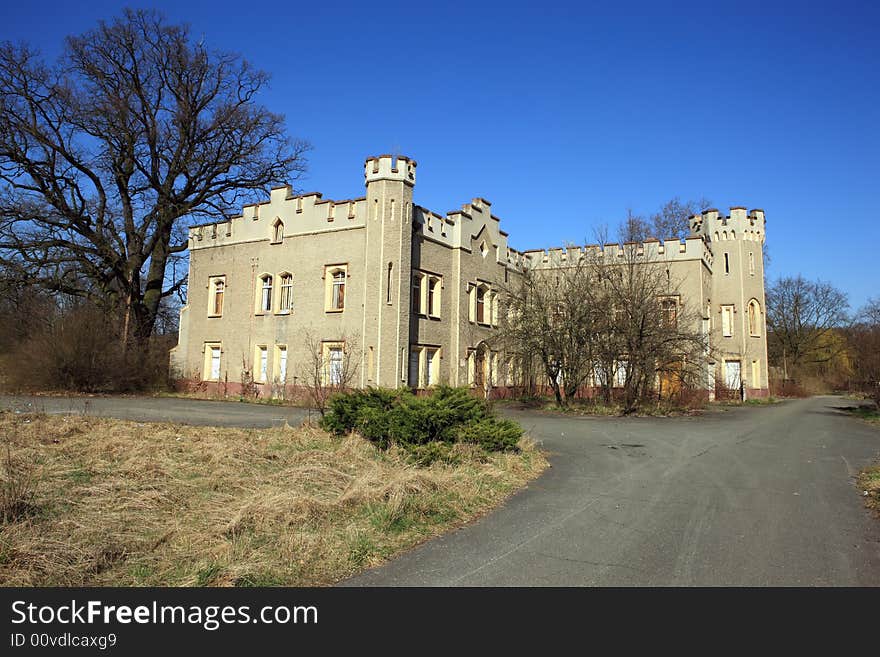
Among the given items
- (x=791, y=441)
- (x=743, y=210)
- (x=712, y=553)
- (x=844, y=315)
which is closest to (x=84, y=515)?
(x=712, y=553)

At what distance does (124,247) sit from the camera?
31.7 meters

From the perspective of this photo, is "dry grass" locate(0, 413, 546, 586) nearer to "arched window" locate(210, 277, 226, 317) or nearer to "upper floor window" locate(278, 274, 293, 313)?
"upper floor window" locate(278, 274, 293, 313)

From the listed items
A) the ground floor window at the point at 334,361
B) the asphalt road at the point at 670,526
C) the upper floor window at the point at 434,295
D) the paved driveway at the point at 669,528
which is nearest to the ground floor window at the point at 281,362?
the ground floor window at the point at 334,361

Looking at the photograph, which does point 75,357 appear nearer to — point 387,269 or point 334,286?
point 334,286

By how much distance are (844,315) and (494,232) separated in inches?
1794

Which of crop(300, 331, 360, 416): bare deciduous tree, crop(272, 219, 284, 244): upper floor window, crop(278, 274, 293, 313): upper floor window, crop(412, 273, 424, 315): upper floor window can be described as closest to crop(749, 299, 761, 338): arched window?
crop(412, 273, 424, 315): upper floor window

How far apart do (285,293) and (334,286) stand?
3.00 m

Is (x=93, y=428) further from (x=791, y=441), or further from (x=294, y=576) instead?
(x=791, y=441)

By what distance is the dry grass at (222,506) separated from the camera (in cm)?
504

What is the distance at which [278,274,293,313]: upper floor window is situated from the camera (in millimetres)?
28406

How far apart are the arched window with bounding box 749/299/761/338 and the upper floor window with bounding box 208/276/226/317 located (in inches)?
1182

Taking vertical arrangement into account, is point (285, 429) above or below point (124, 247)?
below

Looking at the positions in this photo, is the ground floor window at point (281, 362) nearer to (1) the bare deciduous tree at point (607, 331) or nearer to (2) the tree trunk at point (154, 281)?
(2) the tree trunk at point (154, 281)

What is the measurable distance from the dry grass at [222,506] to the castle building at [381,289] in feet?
42.3
